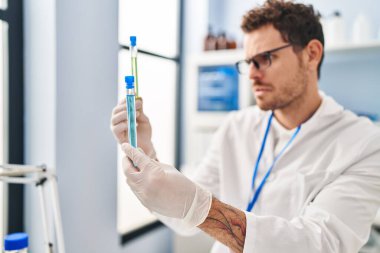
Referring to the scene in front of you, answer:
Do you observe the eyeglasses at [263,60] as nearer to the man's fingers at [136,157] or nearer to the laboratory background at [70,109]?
the laboratory background at [70,109]

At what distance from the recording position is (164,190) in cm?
67

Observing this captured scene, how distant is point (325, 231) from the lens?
2.63 feet

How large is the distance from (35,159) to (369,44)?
1.71 metres

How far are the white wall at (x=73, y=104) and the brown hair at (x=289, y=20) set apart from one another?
492 millimetres

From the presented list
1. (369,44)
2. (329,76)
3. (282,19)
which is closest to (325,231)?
(282,19)

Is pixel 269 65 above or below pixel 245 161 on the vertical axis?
above

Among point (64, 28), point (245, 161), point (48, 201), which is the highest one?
point (64, 28)

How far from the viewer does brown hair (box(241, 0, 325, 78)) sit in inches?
44.0

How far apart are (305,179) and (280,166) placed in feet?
0.37

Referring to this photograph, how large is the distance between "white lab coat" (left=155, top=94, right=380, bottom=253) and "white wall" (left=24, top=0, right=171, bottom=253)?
0.37 metres

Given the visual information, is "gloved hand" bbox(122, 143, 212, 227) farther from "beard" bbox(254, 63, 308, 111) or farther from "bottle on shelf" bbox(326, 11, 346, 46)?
"bottle on shelf" bbox(326, 11, 346, 46)

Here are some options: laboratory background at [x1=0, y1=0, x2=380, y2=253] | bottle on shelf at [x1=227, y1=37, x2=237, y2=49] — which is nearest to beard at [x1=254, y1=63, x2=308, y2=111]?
laboratory background at [x1=0, y1=0, x2=380, y2=253]

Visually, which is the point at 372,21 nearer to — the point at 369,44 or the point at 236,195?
the point at 369,44

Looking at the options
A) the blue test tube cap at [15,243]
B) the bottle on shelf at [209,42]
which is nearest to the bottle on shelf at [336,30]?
the bottle on shelf at [209,42]
